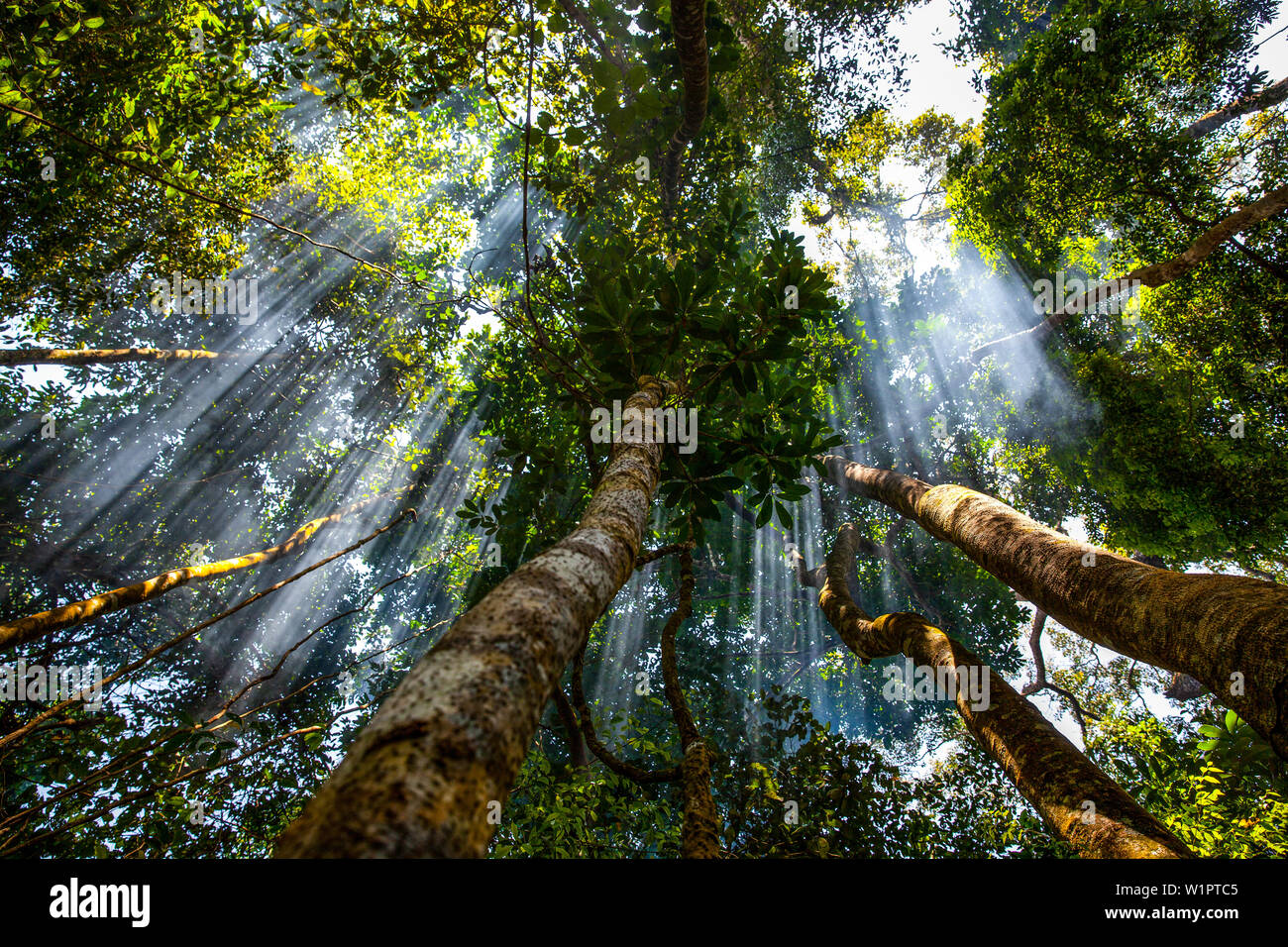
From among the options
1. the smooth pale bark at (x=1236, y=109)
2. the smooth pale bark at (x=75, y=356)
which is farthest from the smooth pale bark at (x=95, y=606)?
the smooth pale bark at (x=1236, y=109)

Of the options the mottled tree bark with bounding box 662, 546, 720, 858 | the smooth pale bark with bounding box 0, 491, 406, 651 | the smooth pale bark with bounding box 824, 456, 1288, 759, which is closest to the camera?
the smooth pale bark with bounding box 824, 456, 1288, 759

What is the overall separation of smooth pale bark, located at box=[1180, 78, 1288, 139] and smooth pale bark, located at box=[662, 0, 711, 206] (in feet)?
22.2

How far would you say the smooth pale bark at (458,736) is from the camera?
71 centimetres

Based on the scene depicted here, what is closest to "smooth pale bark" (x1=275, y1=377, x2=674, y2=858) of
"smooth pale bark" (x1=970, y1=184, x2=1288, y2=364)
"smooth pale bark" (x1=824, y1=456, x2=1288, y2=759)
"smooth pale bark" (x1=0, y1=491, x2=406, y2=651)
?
"smooth pale bark" (x1=824, y1=456, x2=1288, y2=759)

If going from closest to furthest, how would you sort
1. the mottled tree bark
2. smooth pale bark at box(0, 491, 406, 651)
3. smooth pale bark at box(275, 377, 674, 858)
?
smooth pale bark at box(275, 377, 674, 858), the mottled tree bark, smooth pale bark at box(0, 491, 406, 651)

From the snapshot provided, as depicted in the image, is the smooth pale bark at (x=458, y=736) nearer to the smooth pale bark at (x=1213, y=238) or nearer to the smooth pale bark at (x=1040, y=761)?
the smooth pale bark at (x=1040, y=761)

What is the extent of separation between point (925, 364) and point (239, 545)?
21451 mm

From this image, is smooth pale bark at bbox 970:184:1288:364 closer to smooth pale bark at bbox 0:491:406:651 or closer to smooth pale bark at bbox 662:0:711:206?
smooth pale bark at bbox 662:0:711:206

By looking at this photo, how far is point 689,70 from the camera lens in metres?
4.35

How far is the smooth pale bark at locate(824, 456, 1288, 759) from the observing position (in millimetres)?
1695

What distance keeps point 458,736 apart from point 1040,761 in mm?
3914

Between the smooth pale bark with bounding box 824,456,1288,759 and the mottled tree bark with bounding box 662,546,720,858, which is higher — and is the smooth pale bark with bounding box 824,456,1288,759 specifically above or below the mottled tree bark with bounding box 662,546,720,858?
above

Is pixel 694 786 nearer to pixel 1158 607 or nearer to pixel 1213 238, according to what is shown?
pixel 1158 607
